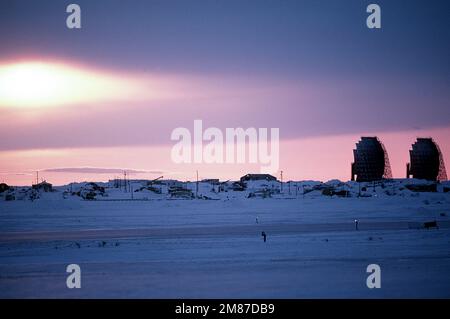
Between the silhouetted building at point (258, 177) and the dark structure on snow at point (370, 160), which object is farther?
the silhouetted building at point (258, 177)

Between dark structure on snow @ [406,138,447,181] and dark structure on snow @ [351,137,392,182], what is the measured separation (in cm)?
819

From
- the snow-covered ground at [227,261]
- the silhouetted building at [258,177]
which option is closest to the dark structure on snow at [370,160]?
the silhouetted building at [258,177]

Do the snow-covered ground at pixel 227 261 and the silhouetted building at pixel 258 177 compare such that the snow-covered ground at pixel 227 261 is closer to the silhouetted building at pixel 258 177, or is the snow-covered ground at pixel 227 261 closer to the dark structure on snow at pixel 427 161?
the dark structure on snow at pixel 427 161

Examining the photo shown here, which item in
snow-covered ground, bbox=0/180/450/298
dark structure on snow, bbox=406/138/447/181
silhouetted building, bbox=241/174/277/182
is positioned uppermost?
dark structure on snow, bbox=406/138/447/181

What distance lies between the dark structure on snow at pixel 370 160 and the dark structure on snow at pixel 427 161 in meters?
8.19

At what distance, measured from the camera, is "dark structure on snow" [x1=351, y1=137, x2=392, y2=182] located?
139750 millimetres

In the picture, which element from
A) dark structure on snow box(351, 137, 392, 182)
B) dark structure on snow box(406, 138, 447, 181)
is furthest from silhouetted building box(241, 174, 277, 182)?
dark structure on snow box(406, 138, 447, 181)

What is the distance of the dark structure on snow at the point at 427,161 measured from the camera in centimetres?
14212

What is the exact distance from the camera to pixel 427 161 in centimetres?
14450

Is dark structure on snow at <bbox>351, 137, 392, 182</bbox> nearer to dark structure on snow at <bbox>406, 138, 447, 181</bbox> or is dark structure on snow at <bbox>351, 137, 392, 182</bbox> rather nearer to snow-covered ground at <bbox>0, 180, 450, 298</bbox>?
dark structure on snow at <bbox>406, 138, 447, 181</bbox>

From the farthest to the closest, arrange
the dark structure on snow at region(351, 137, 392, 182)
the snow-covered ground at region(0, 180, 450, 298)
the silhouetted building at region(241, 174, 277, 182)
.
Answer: the silhouetted building at region(241, 174, 277, 182) < the dark structure on snow at region(351, 137, 392, 182) < the snow-covered ground at region(0, 180, 450, 298)

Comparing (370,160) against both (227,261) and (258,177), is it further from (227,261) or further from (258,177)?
(227,261)
